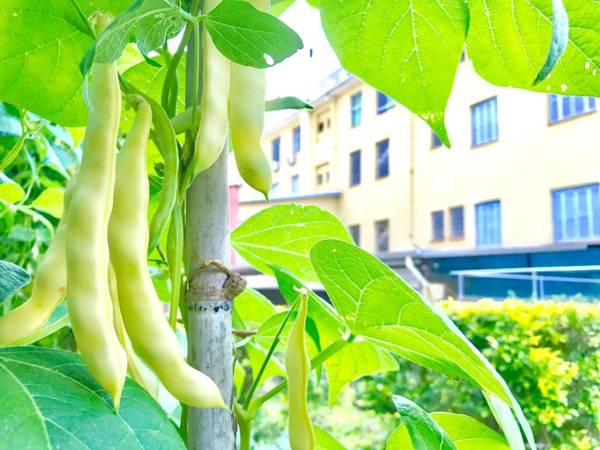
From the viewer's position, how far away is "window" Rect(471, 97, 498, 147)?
26.0ft

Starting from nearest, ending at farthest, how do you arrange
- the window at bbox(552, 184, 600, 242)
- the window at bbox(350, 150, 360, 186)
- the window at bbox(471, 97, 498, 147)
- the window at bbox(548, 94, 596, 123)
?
1. the window at bbox(548, 94, 596, 123)
2. the window at bbox(552, 184, 600, 242)
3. the window at bbox(471, 97, 498, 147)
4. the window at bbox(350, 150, 360, 186)

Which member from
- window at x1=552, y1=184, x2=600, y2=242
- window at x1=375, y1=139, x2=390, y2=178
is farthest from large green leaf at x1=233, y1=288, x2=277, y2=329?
window at x1=375, y1=139, x2=390, y2=178

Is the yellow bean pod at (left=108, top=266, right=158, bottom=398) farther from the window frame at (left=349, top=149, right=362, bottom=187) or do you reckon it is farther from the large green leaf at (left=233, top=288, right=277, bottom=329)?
the window frame at (left=349, top=149, right=362, bottom=187)

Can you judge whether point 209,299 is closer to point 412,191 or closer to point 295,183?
point 412,191

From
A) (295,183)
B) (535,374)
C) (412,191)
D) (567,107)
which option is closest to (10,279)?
(535,374)

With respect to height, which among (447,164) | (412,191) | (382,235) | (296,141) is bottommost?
(382,235)

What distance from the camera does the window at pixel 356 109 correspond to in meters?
9.95

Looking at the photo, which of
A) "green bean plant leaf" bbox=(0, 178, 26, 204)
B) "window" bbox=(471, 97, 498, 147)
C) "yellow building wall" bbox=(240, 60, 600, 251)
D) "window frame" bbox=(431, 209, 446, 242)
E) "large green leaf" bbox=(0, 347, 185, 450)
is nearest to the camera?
"large green leaf" bbox=(0, 347, 185, 450)

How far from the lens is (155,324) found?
0.21 metres

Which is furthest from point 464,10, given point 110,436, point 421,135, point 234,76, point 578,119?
point 421,135

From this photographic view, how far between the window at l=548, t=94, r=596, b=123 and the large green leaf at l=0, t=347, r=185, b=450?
606cm

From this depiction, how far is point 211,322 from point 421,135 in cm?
910

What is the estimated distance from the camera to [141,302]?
21 cm

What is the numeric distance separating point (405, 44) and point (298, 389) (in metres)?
0.15
